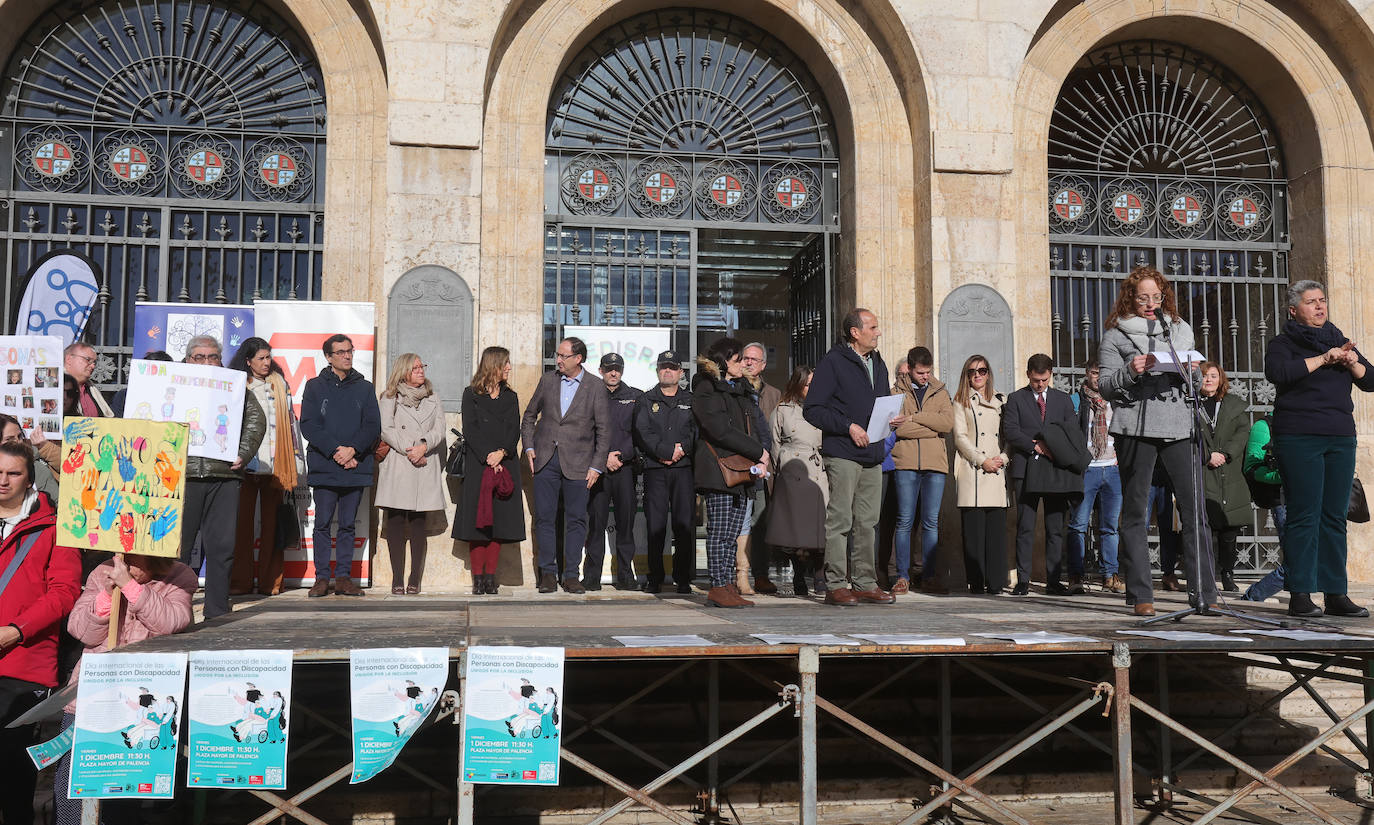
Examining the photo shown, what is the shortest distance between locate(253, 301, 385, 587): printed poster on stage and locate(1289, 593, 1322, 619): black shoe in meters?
6.47

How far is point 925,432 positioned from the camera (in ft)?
29.1

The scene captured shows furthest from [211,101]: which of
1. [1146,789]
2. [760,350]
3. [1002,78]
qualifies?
[1146,789]

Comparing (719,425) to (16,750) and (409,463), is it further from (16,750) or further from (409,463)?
(16,750)

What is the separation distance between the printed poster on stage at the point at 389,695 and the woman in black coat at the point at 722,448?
10.3 ft

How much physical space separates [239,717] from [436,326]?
5876 millimetres

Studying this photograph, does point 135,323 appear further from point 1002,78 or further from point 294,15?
point 1002,78

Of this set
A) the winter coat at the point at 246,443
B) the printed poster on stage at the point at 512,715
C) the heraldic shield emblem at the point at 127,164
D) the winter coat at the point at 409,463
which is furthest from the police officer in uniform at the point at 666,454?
the heraldic shield emblem at the point at 127,164

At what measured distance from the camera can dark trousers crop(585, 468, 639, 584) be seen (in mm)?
9047

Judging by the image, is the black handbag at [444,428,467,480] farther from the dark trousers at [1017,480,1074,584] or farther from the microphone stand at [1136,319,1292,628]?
the microphone stand at [1136,319,1292,628]

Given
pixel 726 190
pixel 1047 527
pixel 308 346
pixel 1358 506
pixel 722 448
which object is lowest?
pixel 1047 527

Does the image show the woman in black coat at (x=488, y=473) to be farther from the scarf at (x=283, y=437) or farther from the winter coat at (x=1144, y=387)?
the winter coat at (x=1144, y=387)

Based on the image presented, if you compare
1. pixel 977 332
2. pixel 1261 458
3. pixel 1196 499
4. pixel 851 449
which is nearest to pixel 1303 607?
pixel 1196 499

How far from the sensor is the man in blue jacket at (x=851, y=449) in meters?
7.26

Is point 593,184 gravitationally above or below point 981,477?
above
